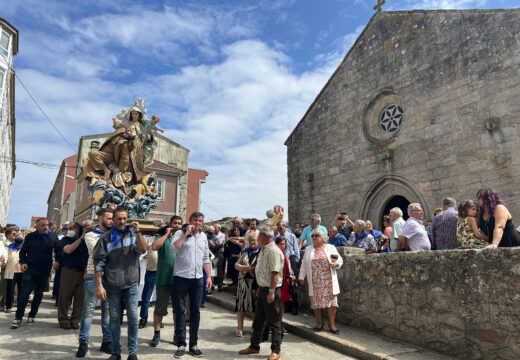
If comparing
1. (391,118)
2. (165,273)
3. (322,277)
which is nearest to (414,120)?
(391,118)

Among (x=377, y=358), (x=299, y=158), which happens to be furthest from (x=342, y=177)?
(x=377, y=358)

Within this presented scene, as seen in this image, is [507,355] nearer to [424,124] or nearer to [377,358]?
[377,358]

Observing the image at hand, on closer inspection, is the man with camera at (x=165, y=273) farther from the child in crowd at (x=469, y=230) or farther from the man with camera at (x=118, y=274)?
the child in crowd at (x=469, y=230)

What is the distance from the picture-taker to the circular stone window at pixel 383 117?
39.1ft

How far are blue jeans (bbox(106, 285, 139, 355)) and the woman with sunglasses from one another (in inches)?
100

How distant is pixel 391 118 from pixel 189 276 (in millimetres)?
9442

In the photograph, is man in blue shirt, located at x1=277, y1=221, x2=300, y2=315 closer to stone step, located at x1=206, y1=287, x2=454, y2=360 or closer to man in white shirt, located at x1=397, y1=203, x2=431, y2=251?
stone step, located at x1=206, y1=287, x2=454, y2=360

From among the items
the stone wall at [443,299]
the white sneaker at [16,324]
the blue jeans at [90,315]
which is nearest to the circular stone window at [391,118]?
the stone wall at [443,299]

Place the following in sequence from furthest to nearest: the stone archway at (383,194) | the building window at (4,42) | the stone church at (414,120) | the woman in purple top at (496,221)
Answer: the building window at (4,42) < the stone archway at (383,194) < the stone church at (414,120) < the woman in purple top at (496,221)

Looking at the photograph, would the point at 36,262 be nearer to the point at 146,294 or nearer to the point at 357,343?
the point at 146,294

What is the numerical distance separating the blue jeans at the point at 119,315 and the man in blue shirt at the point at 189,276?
1.82ft

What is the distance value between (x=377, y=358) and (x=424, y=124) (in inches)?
326

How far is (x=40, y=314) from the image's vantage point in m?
Answer: 6.59

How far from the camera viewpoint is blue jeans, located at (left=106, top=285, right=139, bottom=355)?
4.17m
